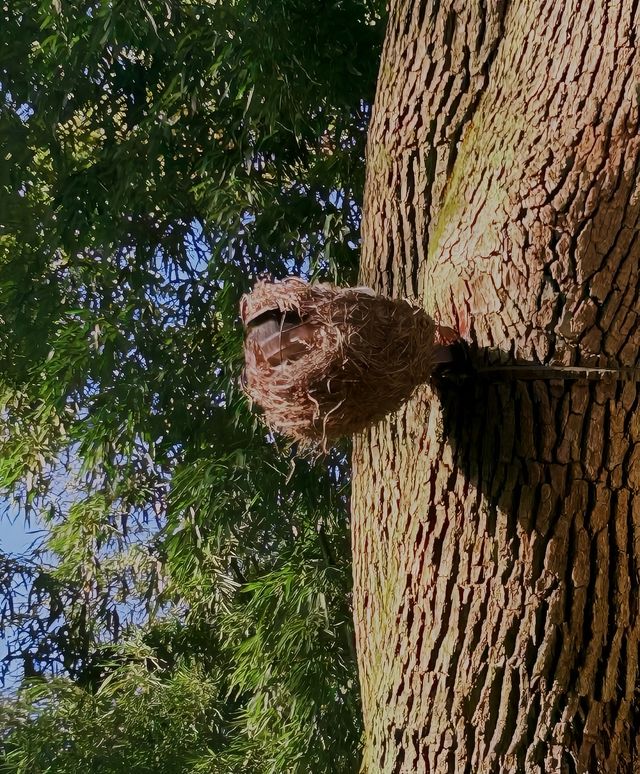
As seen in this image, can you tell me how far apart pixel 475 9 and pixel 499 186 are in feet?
1.32

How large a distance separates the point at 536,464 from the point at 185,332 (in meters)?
2.20

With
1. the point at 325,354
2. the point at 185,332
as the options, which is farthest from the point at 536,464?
the point at 185,332

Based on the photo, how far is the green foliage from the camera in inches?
113

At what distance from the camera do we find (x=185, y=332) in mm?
3490

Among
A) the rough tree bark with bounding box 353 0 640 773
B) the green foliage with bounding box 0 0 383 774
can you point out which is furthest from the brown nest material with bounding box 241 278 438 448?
the green foliage with bounding box 0 0 383 774

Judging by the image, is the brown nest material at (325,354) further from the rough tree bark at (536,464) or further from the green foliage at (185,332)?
the green foliage at (185,332)

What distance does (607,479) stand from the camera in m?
1.45

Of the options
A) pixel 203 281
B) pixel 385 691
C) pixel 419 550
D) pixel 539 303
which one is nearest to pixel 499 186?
pixel 539 303

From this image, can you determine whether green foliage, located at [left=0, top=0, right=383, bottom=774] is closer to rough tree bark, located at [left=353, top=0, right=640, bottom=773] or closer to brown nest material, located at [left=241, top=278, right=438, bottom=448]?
rough tree bark, located at [left=353, top=0, right=640, bottom=773]

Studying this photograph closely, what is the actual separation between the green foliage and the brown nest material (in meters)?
1.40

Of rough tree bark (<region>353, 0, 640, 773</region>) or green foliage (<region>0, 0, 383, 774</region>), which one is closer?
rough tree bark (<region>353, 0, 640, 773</region>)

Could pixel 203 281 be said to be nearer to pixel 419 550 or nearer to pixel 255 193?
pixel 255 193

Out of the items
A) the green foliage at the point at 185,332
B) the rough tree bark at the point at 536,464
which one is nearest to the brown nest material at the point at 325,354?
the rough tree bark at the point at 536,464

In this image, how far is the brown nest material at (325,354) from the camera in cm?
129
